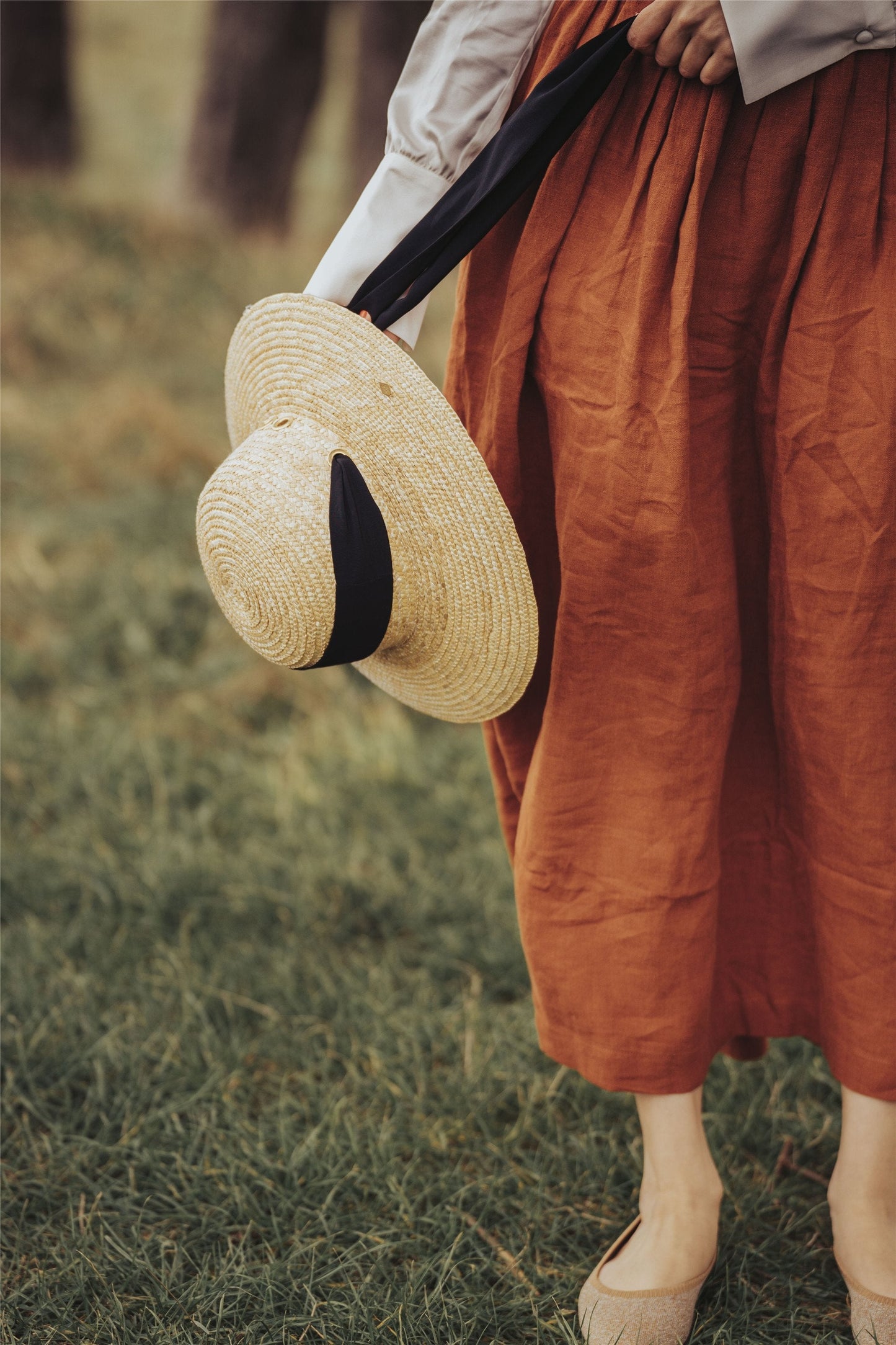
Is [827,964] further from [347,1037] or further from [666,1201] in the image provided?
[347,1037]

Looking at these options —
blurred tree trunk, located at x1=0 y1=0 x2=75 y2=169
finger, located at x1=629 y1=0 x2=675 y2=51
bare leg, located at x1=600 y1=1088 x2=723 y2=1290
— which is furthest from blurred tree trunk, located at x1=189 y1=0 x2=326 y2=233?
bare leg, located at x1=600 y1=1088 x2=723 y2=1290

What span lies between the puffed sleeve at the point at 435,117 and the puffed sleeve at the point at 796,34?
0.80ft

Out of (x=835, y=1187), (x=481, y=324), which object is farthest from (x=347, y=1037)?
(x=481, y=324)

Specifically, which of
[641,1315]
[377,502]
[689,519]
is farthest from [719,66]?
[641,1315]

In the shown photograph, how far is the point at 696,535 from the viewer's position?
1268 mm

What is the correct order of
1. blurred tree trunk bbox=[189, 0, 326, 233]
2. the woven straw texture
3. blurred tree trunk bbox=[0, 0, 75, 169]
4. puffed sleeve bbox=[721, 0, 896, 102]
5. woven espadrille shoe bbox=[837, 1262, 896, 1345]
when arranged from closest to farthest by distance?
puffed sleeve bbox=[721, 0, 896, 102] < the woven straw texture < woven espadrille shoe bbox=[837, 1262, 896, 1345] < blurred tree trunk bbox=[189, 0, 326, 233] < blurred tree trunk bbox=[0, 0, 75, 169]

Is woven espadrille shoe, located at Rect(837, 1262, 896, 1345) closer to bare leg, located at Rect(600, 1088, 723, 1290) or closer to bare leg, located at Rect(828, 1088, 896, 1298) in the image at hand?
bare leg, located at Rect(828, 1088, 896, 1298)

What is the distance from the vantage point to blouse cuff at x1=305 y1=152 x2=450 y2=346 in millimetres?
1294

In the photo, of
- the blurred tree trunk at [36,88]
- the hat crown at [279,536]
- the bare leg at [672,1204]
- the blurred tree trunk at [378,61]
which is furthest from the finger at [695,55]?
the blurred tree trunk at [36,88]

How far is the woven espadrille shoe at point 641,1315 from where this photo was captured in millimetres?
1373

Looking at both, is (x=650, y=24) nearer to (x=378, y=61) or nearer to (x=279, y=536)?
(x=279, y=536)

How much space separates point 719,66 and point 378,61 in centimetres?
475

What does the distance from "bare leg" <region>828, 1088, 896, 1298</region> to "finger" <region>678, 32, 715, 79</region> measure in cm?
115

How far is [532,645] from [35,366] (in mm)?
4125
